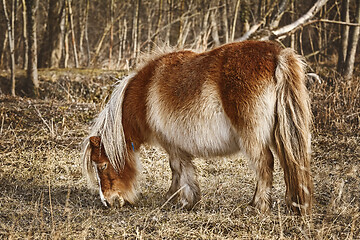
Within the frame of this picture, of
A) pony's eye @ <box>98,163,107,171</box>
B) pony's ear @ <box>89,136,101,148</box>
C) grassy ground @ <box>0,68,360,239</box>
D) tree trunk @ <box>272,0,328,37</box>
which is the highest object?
tree trunk @ <box>272,0,328,37</box>

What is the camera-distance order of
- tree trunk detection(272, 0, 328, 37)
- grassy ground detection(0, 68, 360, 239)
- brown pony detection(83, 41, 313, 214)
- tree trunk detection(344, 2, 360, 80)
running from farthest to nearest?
tree trunk detection(272, 0, 328, 37)
tree trunk detection(344, 2, 360, 80)
brown pony detection(83, 41, 313, 214)
grassy ground detection(0, 68, 360, 239)

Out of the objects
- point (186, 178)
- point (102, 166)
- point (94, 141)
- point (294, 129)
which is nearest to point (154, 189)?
point (186, 178)

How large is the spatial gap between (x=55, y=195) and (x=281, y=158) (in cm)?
254

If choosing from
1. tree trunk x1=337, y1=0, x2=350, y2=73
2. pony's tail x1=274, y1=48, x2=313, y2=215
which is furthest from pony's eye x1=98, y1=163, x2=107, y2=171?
tree trunk x1=337, y1=0, x2=350, y2=73

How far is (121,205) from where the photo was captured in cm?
409

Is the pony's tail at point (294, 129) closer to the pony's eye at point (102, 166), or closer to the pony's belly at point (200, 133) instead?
the pony's belly at point (200, 133)

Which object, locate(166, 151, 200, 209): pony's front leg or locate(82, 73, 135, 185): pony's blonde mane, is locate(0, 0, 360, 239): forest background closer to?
locate(166, 151, 200, 209): pony's front leg

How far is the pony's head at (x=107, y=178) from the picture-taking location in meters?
4.08

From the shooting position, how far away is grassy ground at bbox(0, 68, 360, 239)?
325 cm

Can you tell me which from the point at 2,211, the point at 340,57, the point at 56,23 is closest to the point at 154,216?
the point at 2,211

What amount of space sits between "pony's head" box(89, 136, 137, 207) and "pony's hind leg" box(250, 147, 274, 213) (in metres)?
1.36

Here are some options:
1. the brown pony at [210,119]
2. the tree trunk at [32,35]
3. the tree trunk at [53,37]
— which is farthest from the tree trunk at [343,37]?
the tree trunk at [53,37]

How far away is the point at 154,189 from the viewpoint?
470cm

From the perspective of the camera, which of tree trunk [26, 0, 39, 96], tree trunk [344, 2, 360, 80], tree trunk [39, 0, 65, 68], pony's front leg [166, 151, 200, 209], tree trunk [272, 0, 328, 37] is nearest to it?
pony's front leg [166, 151, 200, 209]
